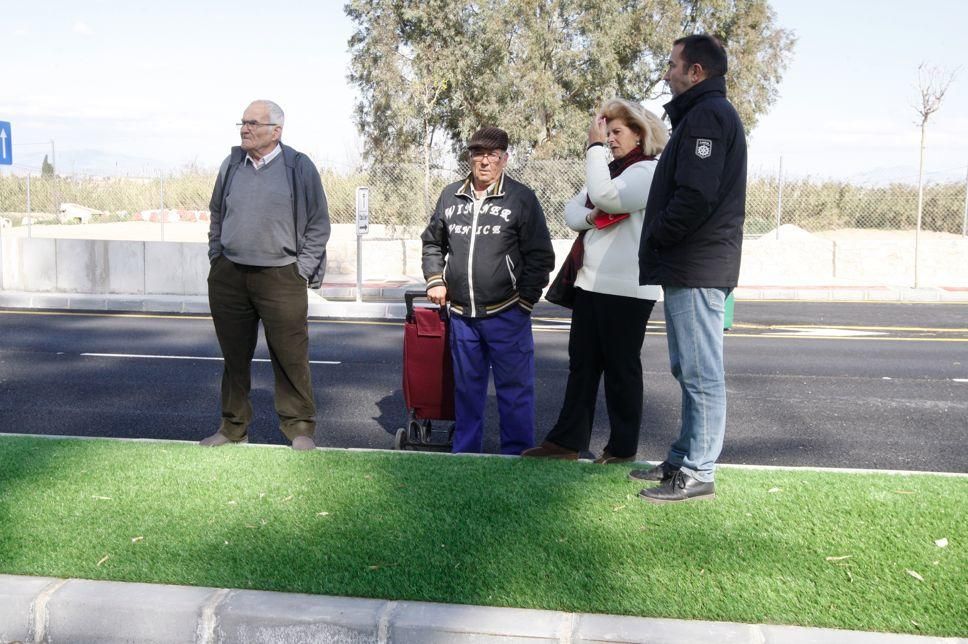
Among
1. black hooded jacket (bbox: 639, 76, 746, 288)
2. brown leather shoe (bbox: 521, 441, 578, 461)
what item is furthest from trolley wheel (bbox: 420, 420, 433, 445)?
black hooded jacket (bbox: 639, 76, 746, 288)

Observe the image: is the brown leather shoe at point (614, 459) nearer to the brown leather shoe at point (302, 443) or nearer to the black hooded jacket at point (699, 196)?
the black hooded jacket at point (699, 196)

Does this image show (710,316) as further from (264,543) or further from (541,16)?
(541,16)

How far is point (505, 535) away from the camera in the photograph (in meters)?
3.97

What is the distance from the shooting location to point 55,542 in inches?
153

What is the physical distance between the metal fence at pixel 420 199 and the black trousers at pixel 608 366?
14466 mm

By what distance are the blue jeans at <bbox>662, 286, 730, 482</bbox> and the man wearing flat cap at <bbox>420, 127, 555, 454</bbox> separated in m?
1.07

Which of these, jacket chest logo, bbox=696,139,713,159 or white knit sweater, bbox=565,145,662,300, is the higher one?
jacket chest logo, bbox=696,139,713,159

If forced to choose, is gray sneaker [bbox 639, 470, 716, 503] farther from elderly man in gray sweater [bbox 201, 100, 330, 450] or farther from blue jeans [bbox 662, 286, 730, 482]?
elderly man in gray sweater [bbox 201, 100, 330, 450]

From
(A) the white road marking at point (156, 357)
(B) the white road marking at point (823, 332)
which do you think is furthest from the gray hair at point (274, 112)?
(B) the white road marking at point (823, 332)

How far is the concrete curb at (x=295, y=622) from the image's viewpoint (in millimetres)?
3176

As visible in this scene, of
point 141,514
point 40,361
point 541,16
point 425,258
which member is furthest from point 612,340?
point 541,16

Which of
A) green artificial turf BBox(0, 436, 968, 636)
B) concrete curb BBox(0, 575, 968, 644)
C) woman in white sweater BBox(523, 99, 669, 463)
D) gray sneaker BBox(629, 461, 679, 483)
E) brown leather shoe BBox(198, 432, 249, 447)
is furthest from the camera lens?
brown leather shoe BBox(198, 432, 249, 447)

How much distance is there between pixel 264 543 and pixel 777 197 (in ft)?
66.7

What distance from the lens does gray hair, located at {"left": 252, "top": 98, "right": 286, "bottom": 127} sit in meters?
5.26
